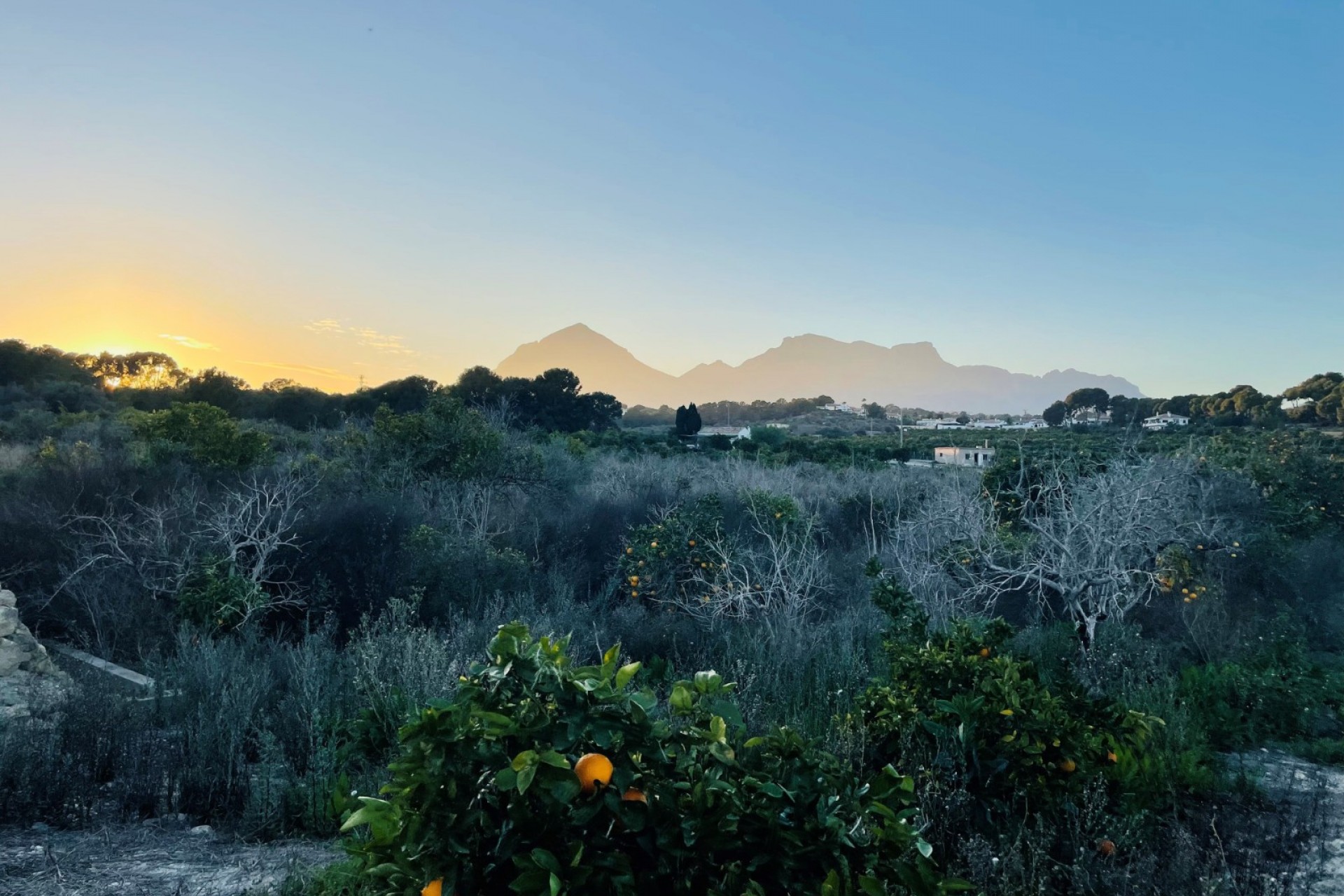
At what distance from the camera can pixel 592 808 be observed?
1616 millimetres

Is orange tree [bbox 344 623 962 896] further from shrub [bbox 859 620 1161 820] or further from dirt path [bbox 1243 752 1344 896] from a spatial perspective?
dirt path [bbox 1243 752 1344 896]

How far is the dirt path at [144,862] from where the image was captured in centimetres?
288

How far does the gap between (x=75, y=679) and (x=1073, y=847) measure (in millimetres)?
6245

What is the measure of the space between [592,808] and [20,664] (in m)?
6.53

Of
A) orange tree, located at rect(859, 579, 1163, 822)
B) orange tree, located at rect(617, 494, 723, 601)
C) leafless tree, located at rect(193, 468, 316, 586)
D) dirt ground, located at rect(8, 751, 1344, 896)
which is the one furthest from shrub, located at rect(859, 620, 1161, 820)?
leafless tree, located at rect(193, 468, 316, 586)

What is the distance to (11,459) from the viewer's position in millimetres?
12758

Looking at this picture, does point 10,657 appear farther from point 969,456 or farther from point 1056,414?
point 1056,414

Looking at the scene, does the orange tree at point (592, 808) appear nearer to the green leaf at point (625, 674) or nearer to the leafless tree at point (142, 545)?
the green leaf at point (625, 674)

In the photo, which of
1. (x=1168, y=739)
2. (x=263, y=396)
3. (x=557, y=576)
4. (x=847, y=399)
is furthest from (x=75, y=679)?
(x=847, y=399)

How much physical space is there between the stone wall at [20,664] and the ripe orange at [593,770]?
5.63 metres

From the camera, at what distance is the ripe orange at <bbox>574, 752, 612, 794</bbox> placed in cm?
161

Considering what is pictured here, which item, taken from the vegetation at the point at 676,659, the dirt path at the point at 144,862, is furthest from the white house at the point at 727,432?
the dirt path at the point at 144,862

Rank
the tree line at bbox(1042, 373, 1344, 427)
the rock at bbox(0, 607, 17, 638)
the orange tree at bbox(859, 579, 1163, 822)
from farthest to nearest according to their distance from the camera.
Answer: the tree line at bbox(1042, 373, 1344, 427), the rock at bbox(0, 607, 17, 638), the orange tree at bbox(859, 579, 1163, 822)

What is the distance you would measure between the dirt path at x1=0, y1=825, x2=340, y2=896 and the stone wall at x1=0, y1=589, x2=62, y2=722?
2696 millimetres
